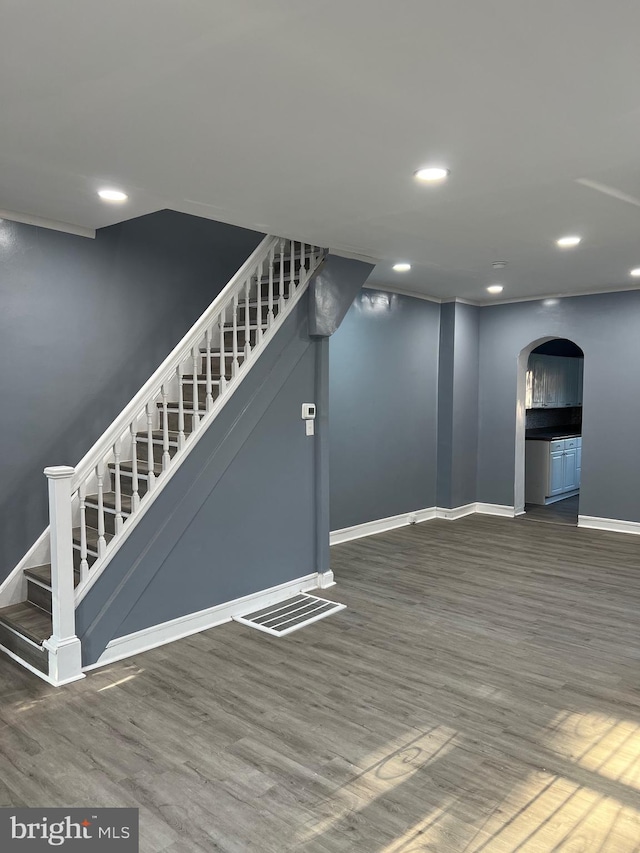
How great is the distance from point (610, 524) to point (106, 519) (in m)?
5.34

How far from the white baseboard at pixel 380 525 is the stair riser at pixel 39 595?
297 centimetres

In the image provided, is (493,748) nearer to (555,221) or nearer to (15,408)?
(555,221)

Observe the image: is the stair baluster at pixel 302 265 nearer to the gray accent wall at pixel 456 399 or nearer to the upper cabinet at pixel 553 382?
the gray accent wall at pixel 456 399

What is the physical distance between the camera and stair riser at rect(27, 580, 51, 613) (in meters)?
3.73

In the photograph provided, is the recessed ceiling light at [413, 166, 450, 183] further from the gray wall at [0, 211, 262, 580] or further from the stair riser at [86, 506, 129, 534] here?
the stair riser at [86, 506, 129, 534]

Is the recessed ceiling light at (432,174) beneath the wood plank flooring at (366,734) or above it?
above

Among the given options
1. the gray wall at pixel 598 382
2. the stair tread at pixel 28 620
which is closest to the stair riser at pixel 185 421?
the stair tread at pixel 28 620

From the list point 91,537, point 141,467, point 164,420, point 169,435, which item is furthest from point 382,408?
point 91,537

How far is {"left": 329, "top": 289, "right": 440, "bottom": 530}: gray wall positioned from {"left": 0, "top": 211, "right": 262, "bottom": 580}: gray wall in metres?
1.80

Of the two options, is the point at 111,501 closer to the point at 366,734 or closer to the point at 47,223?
the point at 47,223

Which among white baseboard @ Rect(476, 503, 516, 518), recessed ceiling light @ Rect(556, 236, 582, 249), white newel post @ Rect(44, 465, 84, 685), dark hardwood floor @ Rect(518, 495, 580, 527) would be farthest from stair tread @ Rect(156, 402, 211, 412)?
dark hardwood floor @ Rect(518, 495, 580, 527)

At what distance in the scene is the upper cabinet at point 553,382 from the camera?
8414 millimetres

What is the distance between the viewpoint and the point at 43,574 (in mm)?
3850

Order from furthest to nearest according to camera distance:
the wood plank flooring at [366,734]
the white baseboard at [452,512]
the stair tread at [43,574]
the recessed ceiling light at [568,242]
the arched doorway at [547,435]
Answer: the arched doorway at [547,435]
the white baseboard at [452,512]
the recessed ceiling light at [568,242]
the stair tread at [43,574]
the wood plank flooring at [366,734]
